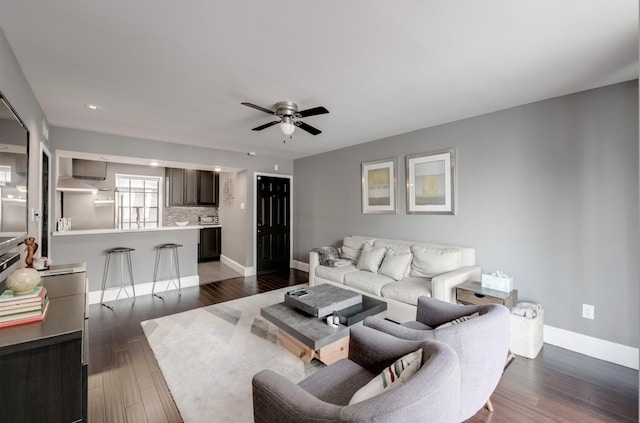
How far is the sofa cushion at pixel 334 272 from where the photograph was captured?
405 centimetres

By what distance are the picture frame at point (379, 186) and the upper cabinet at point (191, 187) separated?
4.24m

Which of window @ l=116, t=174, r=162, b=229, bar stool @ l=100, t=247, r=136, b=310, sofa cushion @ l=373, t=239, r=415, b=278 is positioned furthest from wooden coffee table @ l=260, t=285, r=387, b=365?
window @ l=116, t=174, r=162, b=229

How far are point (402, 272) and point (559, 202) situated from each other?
6.00ft

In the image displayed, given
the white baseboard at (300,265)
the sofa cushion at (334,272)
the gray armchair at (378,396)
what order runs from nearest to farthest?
the gray armchair at (378,396) < the sofa cushion at (334,272) < the white baseboard at (300,265)

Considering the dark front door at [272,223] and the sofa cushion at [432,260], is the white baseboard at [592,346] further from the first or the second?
the dark front door at [272,223]

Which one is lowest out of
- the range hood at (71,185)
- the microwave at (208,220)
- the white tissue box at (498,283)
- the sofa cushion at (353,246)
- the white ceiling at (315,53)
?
the white tissue box at (498,283)

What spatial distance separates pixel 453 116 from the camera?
11.5 ft

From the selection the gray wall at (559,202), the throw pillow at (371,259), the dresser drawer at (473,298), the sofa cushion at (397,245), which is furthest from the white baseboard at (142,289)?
the dresser drawer at (473,298)

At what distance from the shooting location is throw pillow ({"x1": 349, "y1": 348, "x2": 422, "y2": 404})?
1.10m

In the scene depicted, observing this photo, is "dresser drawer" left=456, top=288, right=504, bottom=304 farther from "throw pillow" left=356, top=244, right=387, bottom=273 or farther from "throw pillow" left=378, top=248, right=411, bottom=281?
"throw pillow" left=356, top=244, right=387, bottom=273

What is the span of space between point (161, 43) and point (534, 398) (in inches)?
147

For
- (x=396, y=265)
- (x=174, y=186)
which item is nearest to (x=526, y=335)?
(x=396, y=265)

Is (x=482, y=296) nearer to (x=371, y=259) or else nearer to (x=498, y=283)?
(x=498, y=283)

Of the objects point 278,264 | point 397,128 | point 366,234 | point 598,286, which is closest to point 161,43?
point 397,128
